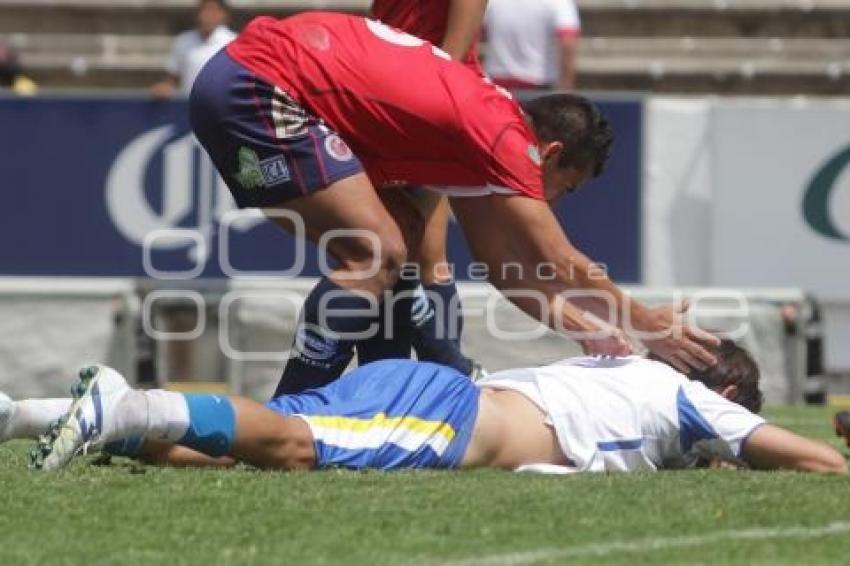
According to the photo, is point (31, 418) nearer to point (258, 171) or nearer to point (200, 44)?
point (258, 171)

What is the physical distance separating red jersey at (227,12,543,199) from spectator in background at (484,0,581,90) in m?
5.18

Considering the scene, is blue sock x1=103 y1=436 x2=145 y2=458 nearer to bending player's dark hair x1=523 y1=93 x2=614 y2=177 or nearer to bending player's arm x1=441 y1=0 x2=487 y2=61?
bending player's dark hair x1=523 y1=93 x2=614 y2=177

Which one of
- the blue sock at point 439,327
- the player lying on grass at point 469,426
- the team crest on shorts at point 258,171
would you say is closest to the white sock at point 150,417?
the player lying on grass at point 469,426

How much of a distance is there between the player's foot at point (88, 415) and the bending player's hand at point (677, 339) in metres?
1.58

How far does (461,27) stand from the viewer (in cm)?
731

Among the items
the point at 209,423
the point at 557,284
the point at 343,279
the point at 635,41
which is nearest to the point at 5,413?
the point at 209,423

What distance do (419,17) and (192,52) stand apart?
557 cm

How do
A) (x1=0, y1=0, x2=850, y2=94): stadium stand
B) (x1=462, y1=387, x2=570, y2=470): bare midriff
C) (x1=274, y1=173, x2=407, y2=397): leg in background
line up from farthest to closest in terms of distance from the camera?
1. (x1=0, y1=0, x2=850, y2=94): stadium stand
2. (x1=274, y1=173, x2=407, y2=397): leg in background
3. (x1=462, y1=387, x2=570, y2=470): bare midriff

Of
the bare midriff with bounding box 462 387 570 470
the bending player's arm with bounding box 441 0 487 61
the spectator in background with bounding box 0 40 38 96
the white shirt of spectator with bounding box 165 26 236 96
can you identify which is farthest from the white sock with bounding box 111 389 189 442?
the spectator in background with bounding box 0 40 38 96

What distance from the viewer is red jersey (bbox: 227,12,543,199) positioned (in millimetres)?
6352

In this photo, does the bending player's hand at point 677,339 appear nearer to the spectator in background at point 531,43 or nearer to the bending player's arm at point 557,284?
the bending player's arm at point 557,284

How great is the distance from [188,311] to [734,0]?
5.61m

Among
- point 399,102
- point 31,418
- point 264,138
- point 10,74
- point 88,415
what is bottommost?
point 31,418


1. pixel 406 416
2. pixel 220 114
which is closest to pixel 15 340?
pixel 220 114
